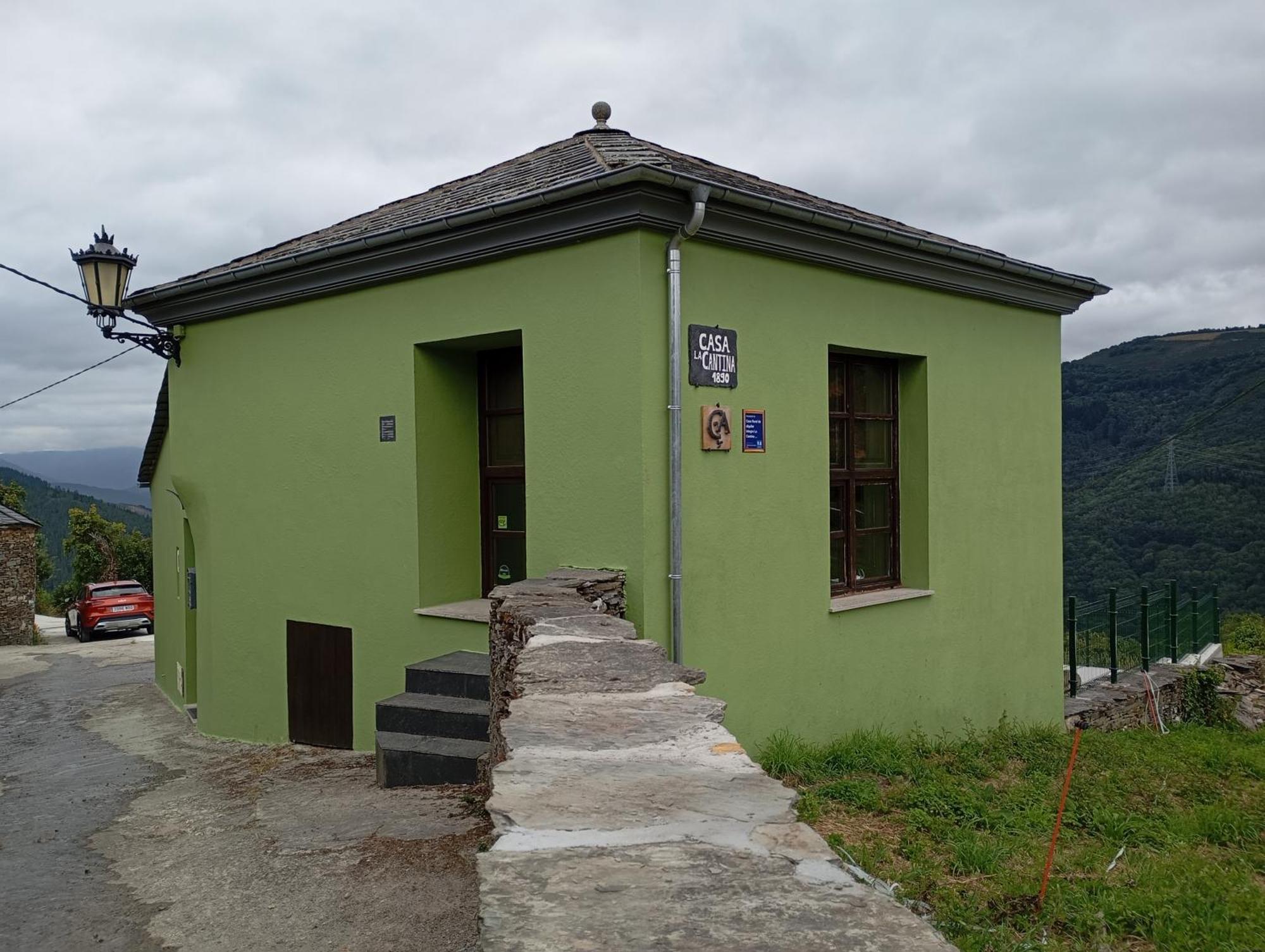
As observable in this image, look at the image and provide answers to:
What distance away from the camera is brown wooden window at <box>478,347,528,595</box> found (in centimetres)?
798

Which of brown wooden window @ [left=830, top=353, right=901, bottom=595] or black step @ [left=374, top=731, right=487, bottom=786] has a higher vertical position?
brown wooden window @ [left=830, top=353, right=901, bottom=595]

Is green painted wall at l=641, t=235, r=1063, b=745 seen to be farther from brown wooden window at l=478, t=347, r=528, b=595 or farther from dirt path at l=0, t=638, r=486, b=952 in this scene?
dirt path at l=0, t=638, r=486, b=952

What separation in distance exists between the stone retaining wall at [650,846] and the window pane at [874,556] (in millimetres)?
4871

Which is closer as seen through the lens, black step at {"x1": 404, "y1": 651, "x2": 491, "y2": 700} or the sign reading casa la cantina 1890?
the sign reading casa la cantina 1890

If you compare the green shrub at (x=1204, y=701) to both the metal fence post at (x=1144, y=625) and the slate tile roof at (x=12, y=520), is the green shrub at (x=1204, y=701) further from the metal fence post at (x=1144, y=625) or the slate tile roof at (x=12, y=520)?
the slate tile roof at (x=12, y=520)

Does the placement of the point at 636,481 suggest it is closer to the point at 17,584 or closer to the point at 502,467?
the point at 502,467

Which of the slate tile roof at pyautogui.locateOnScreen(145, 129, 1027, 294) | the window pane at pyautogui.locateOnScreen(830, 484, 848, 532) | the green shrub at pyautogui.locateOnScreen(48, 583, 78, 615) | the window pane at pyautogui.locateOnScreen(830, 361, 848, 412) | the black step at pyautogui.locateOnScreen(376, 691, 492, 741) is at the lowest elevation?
the green shrub at pyautogui.locateOnScreen(48, 583, 78, 615)

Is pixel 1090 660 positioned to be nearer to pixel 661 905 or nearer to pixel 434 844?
pixel 434 844

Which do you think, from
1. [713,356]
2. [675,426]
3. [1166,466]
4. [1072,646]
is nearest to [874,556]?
[713,356]

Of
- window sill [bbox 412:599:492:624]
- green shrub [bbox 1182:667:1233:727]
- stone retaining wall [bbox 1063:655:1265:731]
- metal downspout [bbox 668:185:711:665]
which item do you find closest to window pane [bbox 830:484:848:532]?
metal downspout [bbox 668:185:711:665]

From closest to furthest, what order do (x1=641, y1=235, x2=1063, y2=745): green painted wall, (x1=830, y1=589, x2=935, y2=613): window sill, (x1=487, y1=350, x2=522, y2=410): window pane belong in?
(x1=641, y1=235, x2=1063, y2=745): green painted wall < (x1=830, y1=589, x2=935, y2=613): window sill < (x1=487, y1=350, x2=522, y2=410): window pane

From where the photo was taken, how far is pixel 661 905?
6.82 feet

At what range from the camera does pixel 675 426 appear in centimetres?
642

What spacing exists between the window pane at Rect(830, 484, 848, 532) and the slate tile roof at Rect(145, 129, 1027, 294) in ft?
6.86
